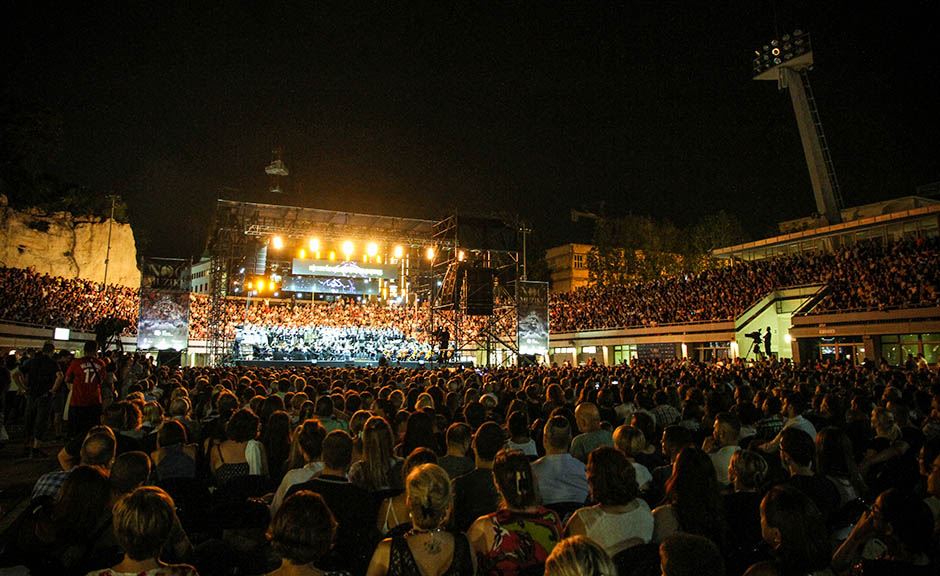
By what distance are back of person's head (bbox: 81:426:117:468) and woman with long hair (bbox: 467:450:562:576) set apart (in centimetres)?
298

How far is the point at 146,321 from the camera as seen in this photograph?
23.5 metres

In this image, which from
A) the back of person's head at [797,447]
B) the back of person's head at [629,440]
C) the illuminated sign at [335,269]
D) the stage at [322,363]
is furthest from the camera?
the illuminated sign at [335,269]

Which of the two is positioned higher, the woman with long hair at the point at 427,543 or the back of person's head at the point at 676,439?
the back of person's head at the point at 676,439

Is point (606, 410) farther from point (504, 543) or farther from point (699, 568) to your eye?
point (699, 568)

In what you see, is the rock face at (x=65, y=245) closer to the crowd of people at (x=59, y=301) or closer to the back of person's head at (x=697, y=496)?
the crowd of people at (x=59, y=301)

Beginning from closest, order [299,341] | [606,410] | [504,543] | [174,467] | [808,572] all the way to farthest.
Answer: [808,572], [504,543], [174,467], [606,410], [299,341]

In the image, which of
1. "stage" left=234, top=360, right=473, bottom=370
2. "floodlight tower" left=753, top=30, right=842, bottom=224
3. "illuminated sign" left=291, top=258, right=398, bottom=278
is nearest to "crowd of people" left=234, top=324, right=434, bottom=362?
"stage" left=234, top=360, right=473, bottom=370

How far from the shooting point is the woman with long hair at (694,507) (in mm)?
3287

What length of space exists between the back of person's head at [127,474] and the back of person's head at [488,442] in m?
2.22

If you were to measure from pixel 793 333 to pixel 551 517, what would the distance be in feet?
92.3

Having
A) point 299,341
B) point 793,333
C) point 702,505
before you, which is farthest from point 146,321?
point 793,333

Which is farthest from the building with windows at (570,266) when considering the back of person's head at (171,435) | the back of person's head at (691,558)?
the back of person's head at (691,558)

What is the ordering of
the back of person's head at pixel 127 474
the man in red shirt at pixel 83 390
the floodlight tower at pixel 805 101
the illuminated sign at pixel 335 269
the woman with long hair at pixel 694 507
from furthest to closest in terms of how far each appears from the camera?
the floodlight tower at pixel 805 101 → the illuminated sign at pixel 335 269 → the man in red shirt at pixel 83 390 → the back of person's head at pixel 127 474 → the woman with long hair at pixel 694 507

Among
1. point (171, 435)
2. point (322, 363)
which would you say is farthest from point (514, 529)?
point (322, 363)
